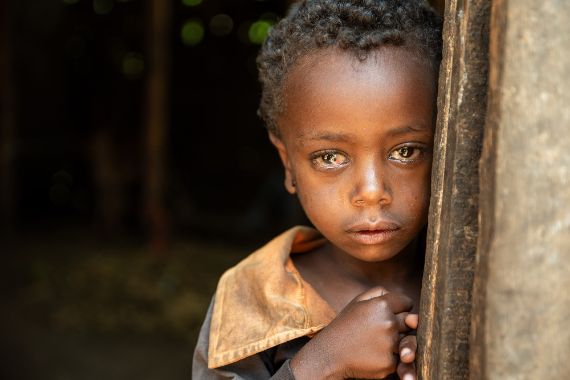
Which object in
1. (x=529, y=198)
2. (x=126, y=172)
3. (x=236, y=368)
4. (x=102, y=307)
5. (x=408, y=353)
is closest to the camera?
(x=529, y=198)

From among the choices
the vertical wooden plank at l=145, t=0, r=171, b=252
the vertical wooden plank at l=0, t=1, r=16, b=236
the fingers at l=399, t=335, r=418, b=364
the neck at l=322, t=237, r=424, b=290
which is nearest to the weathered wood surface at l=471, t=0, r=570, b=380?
the fingers at l=399, t=335, r=418, b=364

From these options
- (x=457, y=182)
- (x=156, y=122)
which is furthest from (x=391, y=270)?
(x=156, y=122)

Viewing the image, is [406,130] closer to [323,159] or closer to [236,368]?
[323,159]

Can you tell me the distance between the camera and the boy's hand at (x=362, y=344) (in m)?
1.42

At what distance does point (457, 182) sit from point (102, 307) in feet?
16.0

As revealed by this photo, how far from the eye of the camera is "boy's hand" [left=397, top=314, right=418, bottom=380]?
136cm

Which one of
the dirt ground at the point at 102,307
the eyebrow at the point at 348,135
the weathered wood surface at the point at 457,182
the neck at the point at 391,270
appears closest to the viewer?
the weathered wood surface at the point at 457,182

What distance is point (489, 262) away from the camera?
0.98 m

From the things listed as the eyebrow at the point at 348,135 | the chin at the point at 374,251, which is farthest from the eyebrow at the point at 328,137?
the chin at the point at 374,251

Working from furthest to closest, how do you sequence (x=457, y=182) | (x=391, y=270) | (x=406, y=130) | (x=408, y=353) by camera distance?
1. (x=391, y=270)
2. (x=406, y=130)
3. (x=408, y=353)
4. (x=457, y=182)

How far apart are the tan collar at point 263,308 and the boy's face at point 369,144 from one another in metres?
0.20

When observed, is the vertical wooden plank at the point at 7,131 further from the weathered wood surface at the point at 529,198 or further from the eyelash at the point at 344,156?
the weathered wood surface at the point at 529,198

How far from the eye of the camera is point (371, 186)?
144cm

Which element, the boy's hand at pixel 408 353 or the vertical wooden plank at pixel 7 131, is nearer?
the boy's hand at pixel 408 353
